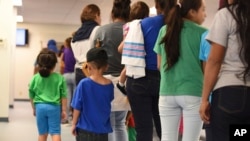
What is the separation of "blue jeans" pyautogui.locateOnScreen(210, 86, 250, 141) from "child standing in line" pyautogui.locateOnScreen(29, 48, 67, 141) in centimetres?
248

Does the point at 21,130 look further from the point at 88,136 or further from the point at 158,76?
the point at 158,76

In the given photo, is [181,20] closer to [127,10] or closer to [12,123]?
[127,10]

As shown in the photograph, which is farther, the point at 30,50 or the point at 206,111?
the point at 30,50

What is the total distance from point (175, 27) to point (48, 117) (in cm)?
201

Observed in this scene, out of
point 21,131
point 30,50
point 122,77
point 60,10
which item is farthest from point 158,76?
point 30,50

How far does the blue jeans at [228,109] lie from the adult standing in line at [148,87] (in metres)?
1.09

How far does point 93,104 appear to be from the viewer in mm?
3104

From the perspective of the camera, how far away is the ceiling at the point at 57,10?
10070 mm

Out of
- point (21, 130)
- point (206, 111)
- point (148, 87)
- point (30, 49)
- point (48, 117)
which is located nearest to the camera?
point (206, 111)

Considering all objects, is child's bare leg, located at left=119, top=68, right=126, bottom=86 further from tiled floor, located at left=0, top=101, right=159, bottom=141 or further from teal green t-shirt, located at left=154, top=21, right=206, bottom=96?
tiled floor, located at left=0, top=101, right=159, bottom=141

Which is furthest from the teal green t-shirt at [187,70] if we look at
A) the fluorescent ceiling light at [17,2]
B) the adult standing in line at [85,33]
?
the fluorescent ceiling light at [17,2]

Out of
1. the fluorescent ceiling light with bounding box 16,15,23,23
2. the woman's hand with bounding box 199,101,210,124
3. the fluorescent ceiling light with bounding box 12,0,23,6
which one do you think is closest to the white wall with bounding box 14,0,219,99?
the fluorescent ceiling light with bounding box 16,15,23,23

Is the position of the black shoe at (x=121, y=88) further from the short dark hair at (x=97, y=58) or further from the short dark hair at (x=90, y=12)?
the short dark hair at (x=90, y=12)

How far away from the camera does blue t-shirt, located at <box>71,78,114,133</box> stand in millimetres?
3073
